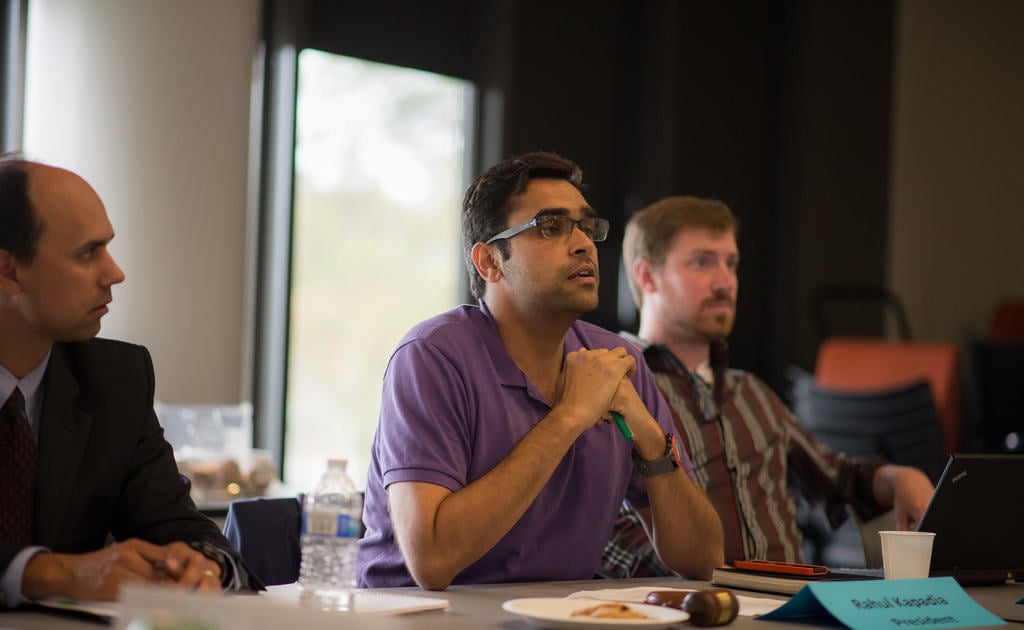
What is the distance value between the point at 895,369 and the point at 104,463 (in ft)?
14.4

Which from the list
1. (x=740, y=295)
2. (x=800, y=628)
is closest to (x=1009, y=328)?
(x=740, y=295)

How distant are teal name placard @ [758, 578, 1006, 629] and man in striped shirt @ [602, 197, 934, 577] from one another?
1093mm

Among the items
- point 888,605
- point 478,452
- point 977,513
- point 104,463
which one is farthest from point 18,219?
point 977,513

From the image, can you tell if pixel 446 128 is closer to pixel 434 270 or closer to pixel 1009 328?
pixel 434 270

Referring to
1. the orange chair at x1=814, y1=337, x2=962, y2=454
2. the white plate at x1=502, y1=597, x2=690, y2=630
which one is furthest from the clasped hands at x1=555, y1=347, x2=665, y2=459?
the orange chair at x1=814, y1=337, x2=962, y2=454

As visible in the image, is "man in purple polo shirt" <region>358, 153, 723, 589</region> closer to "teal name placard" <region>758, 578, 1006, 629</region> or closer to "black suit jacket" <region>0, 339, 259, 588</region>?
"black suit jacket" <region>0, 339, 259, 588</region>

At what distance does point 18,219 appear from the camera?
1.89 metres

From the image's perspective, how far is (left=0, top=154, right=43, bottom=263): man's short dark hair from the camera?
189 cm

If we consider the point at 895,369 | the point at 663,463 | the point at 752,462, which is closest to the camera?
the point at 663,463

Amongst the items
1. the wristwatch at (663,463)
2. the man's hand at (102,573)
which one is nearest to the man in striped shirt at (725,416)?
the wristwatch at (663,463)

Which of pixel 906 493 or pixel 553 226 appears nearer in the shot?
pixel 553 226

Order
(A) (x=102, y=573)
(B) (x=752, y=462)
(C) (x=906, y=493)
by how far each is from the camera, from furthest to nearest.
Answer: (B) (x=752, y=462)
(C) (x=906, y=493)
(A) (x=102, y=573)

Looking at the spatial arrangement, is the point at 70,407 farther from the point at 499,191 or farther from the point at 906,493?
the point at 906,493

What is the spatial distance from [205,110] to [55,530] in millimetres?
2626
